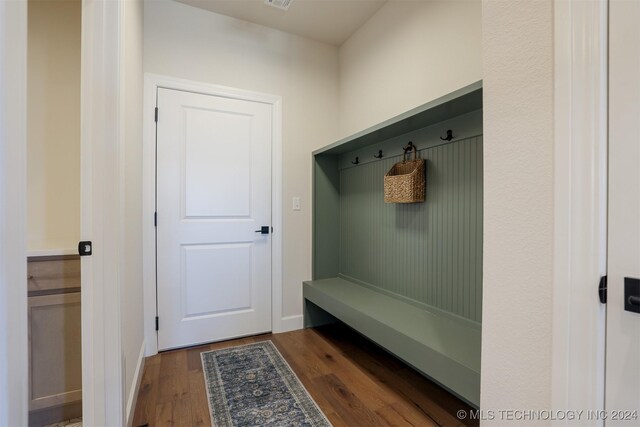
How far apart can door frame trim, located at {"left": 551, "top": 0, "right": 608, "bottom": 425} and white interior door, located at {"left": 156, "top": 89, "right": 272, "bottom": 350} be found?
2222mm

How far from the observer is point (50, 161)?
1778 mm

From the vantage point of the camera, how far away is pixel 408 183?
6.36ft

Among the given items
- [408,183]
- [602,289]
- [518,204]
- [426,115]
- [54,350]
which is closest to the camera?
[602,289]

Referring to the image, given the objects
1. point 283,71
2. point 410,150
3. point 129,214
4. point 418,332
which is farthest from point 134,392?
point 283,71

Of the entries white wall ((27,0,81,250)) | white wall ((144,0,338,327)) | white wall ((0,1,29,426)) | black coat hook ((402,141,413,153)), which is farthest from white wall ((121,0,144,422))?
black coat hook ((402,141,413,153))

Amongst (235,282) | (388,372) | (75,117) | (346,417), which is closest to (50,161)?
(75,117)

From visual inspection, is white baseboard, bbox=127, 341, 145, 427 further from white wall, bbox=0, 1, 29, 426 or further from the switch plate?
the switch plate

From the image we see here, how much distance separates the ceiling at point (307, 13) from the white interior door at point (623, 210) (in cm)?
217

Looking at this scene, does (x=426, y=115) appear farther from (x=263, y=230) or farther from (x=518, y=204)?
(x=263, y=230)

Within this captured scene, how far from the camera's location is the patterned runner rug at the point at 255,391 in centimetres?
155

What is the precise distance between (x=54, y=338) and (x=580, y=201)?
7.22 feet

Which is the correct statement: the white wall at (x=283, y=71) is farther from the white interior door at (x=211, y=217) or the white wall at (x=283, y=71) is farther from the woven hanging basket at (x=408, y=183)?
the woven hanging basket at (x=408, y=183)

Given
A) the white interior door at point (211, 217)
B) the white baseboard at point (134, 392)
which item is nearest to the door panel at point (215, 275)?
the white interior door at point (211, 217)

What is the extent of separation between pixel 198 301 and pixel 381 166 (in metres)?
1.89
